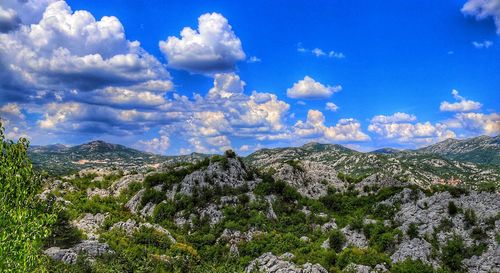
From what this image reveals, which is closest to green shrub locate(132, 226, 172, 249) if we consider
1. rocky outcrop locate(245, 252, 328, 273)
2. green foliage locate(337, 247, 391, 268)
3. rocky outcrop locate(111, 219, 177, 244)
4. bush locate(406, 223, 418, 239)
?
rocky outcrop locate(111, 219, 177, 244)

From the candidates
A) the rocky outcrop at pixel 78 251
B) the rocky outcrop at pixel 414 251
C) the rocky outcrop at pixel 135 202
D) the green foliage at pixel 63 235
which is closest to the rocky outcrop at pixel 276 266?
the rocky outcrop at pixel 414 251

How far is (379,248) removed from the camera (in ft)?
275

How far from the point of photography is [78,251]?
72438 mm

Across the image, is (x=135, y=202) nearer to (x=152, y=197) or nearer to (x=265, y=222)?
(x=152, y=197)

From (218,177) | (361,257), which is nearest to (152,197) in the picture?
(218,177)

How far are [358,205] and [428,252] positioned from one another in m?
32.0

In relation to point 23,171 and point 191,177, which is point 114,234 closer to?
point 191,177

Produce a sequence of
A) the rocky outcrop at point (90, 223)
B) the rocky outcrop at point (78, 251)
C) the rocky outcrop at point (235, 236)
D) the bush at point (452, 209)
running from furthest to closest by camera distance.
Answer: the rocky outcrop at point (235, 236) → the rocky outcrop at point (90, 223) → the bush at point (452, 209) → the rocky outcrop at point (78, 251)

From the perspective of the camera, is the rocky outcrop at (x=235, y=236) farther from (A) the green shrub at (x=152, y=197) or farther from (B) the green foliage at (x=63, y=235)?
(B) the green foliage at (x=63, y=235)

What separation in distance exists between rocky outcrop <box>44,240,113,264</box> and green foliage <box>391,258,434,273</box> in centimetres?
5567

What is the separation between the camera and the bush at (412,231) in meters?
84.0

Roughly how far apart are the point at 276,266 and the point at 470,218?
42954mm

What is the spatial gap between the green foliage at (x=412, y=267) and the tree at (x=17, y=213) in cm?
6505

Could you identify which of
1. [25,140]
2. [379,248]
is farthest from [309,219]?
[25,140]
